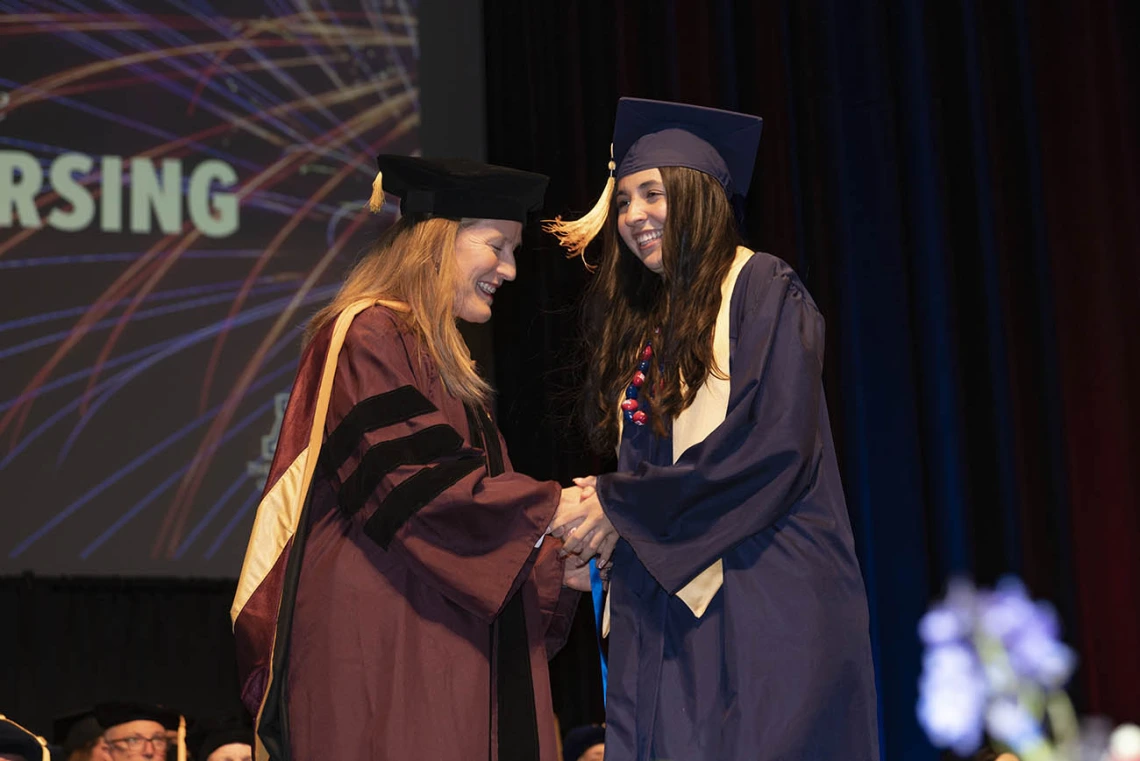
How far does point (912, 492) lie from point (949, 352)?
24.0 inches

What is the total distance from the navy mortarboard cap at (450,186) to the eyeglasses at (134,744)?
3.23m

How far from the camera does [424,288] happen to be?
329 cm

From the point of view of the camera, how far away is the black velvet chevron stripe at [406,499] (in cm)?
288

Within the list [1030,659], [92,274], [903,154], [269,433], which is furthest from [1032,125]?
[1030,659]

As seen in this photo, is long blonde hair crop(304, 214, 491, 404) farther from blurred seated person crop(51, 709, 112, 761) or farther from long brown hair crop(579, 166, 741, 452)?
blurred seated person crop(51, 709, 112, 761)

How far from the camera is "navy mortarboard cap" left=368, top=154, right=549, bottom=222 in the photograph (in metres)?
3.37

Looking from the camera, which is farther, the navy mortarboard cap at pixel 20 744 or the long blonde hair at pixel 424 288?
the navy mortarboard cap at pixel 20 744

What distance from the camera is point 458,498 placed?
290cm

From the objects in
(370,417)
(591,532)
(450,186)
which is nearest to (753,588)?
(591,532)

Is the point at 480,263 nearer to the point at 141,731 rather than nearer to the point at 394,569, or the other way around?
the point at 394,569

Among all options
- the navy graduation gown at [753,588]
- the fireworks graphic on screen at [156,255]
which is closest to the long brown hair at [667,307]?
the navy graduation gown at [753,588]

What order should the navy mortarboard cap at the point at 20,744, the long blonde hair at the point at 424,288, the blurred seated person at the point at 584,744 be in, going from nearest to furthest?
the long blonde hair at the point at 424,288 → the navy mortarboard cap at the point at 20,744 → the blurred seated person at the point at 584,744

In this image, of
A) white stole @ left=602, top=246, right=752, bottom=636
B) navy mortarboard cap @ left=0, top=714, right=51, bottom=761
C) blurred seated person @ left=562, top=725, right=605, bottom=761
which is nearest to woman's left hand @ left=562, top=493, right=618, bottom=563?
white stole @ left=602, top=246, right=752, bottom=636

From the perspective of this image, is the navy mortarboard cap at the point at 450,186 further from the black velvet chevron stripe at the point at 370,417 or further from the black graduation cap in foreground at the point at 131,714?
the black graduation cap in foreground at the point at 131,714
